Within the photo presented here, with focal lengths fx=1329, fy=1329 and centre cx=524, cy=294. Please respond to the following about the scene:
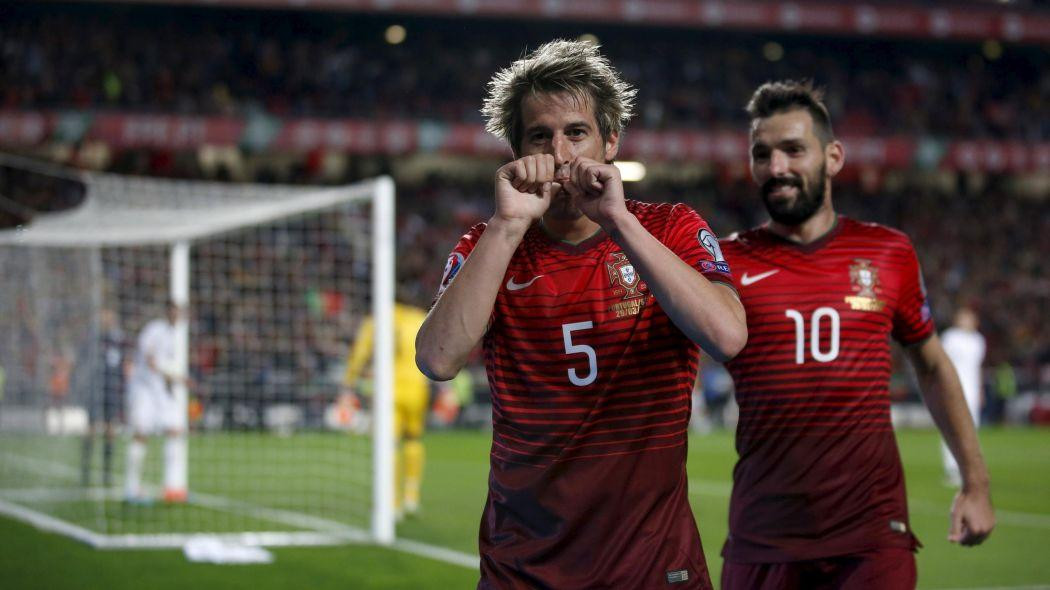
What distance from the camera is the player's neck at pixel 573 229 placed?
2899 millimetres

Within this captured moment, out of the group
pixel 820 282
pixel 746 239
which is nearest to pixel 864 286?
pixel 820 282

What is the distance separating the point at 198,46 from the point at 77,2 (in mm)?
3180

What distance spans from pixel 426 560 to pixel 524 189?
23.1ft

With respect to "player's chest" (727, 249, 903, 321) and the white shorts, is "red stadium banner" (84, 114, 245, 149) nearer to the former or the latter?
the white shorts

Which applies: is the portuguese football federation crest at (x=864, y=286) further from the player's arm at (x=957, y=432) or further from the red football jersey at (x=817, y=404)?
the player's arm at (x=957, y=432)

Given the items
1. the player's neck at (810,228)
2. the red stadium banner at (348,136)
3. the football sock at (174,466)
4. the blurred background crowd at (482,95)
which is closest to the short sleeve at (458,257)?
the player's neck at (810,228)

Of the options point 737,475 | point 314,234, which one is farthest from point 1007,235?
point 737,475

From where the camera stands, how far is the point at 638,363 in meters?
2.82

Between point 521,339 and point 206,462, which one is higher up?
point 521,339

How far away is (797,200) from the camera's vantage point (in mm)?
4184

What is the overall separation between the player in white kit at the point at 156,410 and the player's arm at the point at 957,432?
30.8ft

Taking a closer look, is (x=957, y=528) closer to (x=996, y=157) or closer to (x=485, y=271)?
(x=485, y=271)

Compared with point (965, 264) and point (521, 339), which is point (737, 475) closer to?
point (521, 339)

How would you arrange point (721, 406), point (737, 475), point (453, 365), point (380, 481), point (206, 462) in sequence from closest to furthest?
point (453, 365)
point (737, 475)
point (380, 481)
point (206, 462)
point (721, 406)
